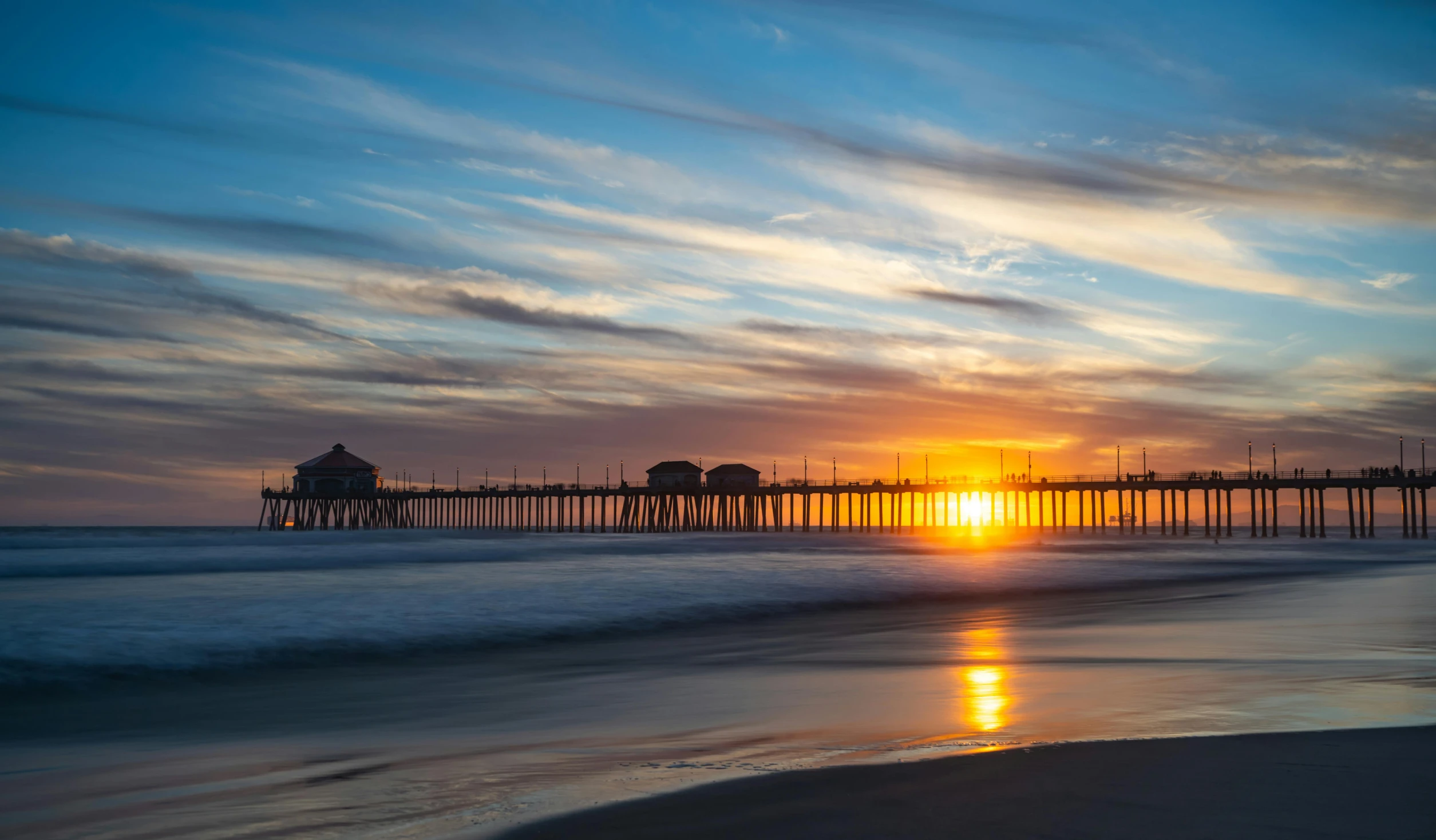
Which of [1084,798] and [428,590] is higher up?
[1084,798]

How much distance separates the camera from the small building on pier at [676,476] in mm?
112438

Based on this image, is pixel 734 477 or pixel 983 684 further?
pixel 734 477

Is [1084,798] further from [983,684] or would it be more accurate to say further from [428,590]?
[428,590]

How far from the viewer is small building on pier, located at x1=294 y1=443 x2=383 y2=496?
4616 inches

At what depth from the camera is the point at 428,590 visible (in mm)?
21047

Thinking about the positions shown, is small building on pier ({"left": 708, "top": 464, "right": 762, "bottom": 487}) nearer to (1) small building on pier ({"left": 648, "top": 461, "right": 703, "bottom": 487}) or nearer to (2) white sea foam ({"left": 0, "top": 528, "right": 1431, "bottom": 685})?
(1) small building on pier ({"left": 648, "top": 461, "right": 703, "bottom": 487})

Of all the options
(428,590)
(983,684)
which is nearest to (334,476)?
(428,590)

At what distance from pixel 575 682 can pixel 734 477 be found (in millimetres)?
100689

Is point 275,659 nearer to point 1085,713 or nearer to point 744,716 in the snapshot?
point 744,716

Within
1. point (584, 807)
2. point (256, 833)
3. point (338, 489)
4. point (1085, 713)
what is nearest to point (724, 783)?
point (584, 807)

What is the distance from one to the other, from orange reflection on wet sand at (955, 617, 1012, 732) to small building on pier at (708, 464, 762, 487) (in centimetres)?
9600

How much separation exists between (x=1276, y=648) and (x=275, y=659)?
11.9m

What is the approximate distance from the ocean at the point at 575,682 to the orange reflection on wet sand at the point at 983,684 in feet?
0.18

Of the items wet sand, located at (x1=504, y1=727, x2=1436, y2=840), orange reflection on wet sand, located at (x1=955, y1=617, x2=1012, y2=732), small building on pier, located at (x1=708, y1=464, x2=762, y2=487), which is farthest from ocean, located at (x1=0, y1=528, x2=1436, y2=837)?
small building on pier, located at (x1=708, y1=464, x2=762, y2=487)
